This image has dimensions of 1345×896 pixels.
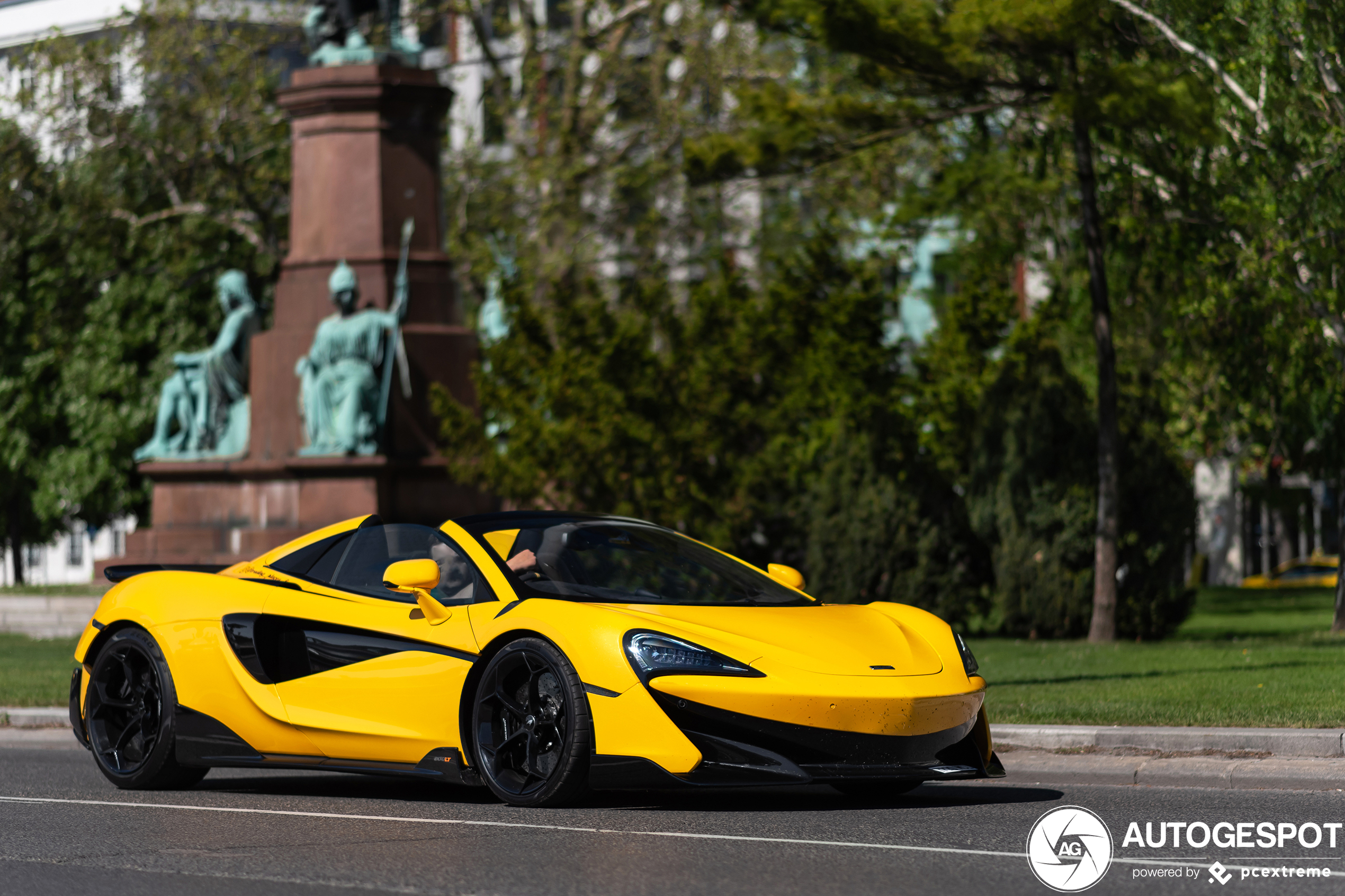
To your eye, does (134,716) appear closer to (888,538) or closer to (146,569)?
(146,569)

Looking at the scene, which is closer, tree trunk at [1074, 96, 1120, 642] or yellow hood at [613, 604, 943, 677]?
yellow hood at [613, 604, 943, 677]

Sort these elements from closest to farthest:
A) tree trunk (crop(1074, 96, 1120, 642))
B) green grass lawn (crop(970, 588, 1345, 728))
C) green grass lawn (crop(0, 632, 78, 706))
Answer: green grass lawn (crop(970, 588, 1345, 728)) → green grass lawn (crop(0, 632, 78, 706)) → tree trunk (crop(1074, 96, 1120, 642))

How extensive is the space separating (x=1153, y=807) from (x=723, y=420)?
13.9 m

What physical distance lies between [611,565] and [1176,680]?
19.1 ft

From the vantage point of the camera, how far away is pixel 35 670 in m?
17.1

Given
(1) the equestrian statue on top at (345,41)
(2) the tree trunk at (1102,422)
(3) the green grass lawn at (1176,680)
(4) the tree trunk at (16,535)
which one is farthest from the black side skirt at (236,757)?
(4) the tree trunk at (16,535)

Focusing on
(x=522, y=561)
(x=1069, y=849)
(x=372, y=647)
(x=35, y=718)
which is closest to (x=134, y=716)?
(x=372, y=647)

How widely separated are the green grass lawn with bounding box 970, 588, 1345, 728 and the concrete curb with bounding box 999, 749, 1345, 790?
0.77 meters

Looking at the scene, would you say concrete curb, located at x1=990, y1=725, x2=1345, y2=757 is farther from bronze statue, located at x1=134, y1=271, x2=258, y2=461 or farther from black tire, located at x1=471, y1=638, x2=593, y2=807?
bronze statue, located at x1=134, y1=271, x2=258, y2=461

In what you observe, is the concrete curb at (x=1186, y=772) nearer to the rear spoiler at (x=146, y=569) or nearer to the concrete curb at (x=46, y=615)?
the rear spoiler at (x=146, y=569)

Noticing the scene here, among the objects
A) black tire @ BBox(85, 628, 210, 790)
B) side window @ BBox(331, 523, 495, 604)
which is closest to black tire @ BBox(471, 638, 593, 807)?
side window @ BBox(331, 523, 495, 604)

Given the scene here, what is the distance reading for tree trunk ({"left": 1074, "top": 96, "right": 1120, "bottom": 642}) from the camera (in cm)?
1850

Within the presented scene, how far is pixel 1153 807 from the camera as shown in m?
8.05

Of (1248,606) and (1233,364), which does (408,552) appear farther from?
(1248,606)
